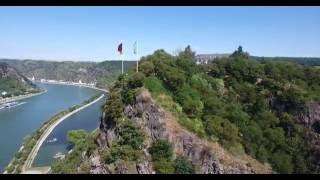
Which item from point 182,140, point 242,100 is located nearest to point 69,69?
point 242,100

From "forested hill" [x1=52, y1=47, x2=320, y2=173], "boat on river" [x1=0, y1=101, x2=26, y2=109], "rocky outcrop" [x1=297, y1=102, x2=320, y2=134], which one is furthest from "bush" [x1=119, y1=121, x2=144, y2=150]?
"boat on river" [x1=0, y1=101, x2=26, y2=109]

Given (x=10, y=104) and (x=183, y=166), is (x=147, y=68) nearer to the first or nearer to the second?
(x=183, y=166)

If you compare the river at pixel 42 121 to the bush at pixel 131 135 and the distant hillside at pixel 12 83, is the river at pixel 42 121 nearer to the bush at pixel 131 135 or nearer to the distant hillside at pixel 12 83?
the distant hillside at pixel 12 83

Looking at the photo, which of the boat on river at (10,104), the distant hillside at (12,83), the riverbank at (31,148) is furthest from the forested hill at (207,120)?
the distant hillside at (12,83)

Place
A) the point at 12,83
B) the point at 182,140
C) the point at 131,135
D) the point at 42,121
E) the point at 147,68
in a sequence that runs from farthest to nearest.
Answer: the point at 12,83 < the point at 42,121 < the point at 147,68 < the point at 182,140 < the point at 131,135

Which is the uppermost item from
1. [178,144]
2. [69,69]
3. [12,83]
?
[178,144]

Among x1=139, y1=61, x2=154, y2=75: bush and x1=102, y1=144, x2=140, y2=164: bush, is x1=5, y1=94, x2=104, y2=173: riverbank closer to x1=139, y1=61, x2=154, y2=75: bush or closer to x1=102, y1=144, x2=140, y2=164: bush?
x1=102, y1=144, x2=140, y2=164: bush
